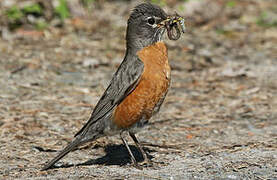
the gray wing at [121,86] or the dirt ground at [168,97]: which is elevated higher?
the gray wing at [121,86]

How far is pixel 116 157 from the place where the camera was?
5273mm

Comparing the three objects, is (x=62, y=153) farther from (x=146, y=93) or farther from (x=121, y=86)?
(x=146, y=93)

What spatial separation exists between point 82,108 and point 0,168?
6.69 feet

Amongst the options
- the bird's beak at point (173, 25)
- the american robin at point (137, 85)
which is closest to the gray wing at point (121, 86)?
the american robin at point (137, 85)

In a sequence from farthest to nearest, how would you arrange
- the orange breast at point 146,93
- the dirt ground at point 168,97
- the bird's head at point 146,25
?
the bird's head at point 146,25 < the dirt ground at point 168,97 < the orange breast at point 146,93

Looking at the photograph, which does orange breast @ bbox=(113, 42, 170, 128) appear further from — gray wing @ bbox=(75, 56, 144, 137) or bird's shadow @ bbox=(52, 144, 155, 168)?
bird's shadow @ bbox=(52, 144, 155, 168)

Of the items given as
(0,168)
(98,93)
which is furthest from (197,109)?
(0,168)

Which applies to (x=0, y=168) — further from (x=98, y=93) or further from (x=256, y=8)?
(x=256, y=8)

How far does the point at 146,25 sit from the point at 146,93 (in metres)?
0.70

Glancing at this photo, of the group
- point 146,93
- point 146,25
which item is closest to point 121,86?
point 146,93

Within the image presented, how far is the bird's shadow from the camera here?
505 cm

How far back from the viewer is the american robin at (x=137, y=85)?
4.77 m

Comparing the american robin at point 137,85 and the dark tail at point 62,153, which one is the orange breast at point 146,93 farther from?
the dark tail at point 62,153

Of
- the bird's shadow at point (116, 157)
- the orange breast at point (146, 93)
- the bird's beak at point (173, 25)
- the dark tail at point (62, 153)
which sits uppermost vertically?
the bird's beak at point (173, 25)
